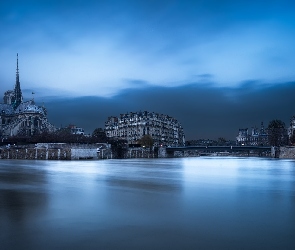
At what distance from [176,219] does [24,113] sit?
148 metres

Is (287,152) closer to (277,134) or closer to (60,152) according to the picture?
(277,134)

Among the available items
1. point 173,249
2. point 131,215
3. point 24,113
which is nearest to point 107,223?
point 131,215

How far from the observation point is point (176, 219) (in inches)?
362

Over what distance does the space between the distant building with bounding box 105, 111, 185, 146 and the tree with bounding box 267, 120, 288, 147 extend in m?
54.4

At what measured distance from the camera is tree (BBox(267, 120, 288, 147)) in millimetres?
123375

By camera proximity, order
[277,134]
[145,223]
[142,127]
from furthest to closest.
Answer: [142,127]
[277,134]
[145,223]

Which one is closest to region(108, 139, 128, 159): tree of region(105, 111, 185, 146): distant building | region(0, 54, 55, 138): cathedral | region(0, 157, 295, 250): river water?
region(0, 54, 55, 138): cathedral

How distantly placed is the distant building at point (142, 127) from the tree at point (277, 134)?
2142 inches

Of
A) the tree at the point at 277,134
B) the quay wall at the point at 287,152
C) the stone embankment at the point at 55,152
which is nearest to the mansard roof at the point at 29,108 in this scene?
the stone embankment at the point at 55,152

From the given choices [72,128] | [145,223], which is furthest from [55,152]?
[72,128]

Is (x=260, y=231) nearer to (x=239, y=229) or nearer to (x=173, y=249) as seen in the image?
(x=239, y=229)

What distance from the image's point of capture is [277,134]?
4877 inches

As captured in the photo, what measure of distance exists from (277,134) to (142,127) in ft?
210

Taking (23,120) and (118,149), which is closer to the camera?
(118,149)
